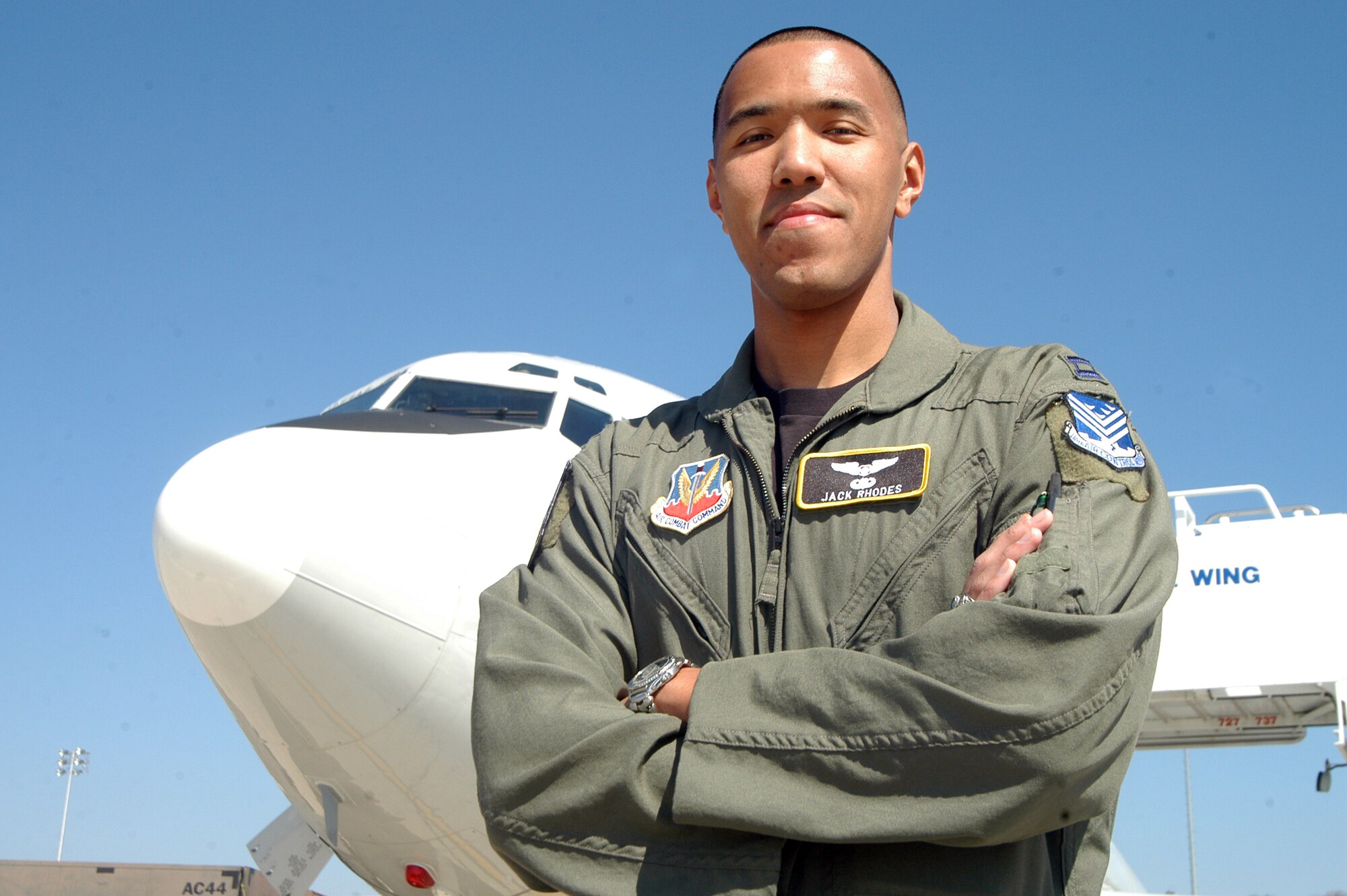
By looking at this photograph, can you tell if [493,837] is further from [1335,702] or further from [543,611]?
[1335,702]

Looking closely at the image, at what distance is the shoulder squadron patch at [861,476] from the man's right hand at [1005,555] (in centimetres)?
21

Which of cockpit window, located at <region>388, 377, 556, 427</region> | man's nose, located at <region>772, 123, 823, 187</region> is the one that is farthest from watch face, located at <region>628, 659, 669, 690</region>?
cockpit window, located at <region>388, 377, 556, 427</region>

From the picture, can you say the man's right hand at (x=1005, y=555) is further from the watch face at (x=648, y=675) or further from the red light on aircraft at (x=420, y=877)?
the red light on aircraft at (x=420, y=877)

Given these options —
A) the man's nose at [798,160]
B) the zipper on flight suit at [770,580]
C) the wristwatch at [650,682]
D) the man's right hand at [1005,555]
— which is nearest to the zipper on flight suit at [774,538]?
the zipper on flight suit at [770,580]

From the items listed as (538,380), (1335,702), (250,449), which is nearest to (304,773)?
(250,449)

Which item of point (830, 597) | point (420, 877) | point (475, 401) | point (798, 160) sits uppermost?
point (475, 401)

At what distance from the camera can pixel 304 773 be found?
616 centimetres

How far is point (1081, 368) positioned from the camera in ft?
7.99

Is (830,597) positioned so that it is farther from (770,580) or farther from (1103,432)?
(1103,432)

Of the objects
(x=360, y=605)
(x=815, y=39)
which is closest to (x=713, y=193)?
(x=815, y=39)

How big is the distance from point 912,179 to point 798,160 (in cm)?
42

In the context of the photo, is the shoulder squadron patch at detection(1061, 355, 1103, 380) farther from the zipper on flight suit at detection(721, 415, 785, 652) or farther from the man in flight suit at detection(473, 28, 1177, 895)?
the zipper on flight suit at detection(721, 415, 785, 652)

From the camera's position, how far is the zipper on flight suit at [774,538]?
2.27m

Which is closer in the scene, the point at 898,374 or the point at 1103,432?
the point at 1103,432
